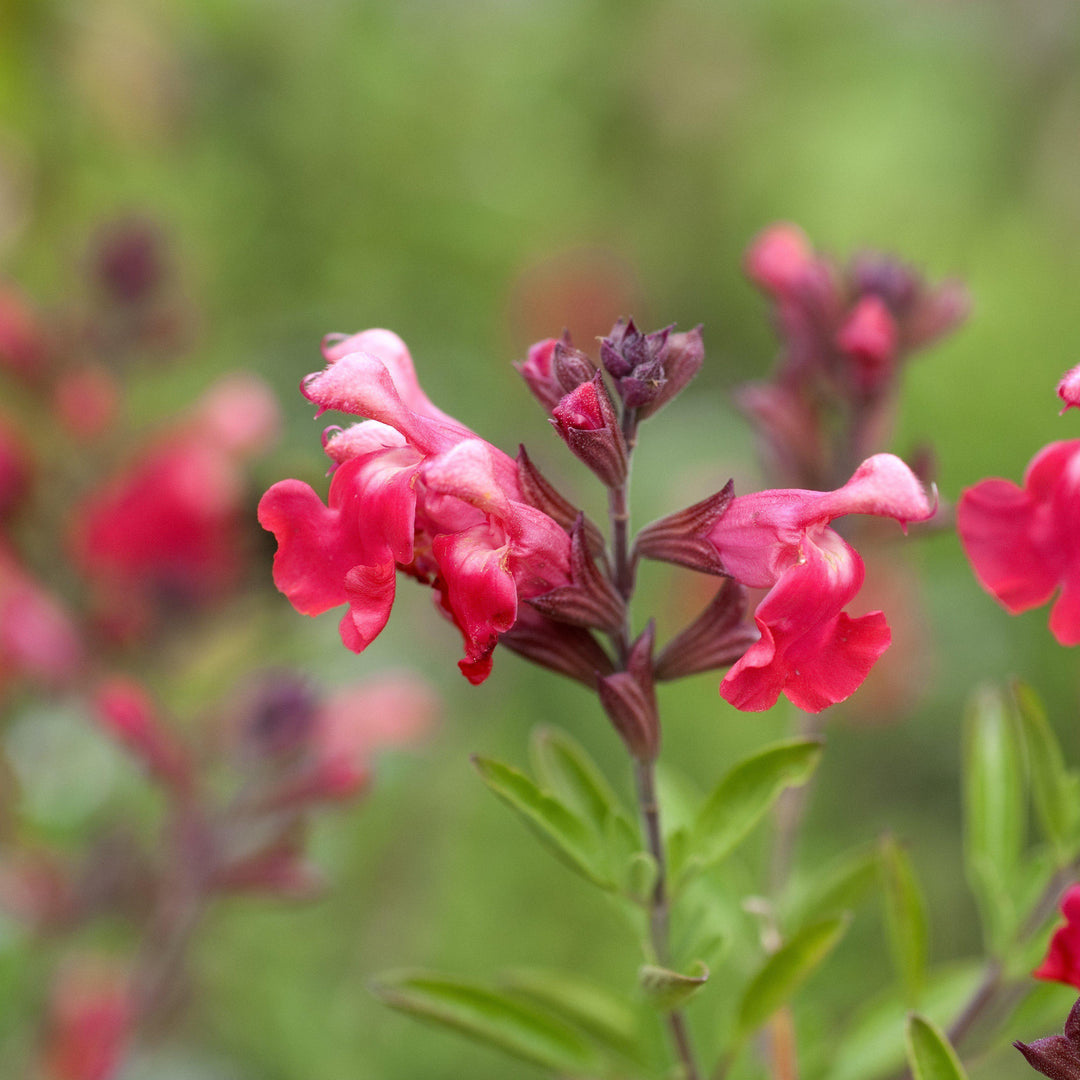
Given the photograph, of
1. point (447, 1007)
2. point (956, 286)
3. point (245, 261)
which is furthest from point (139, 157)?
point (447, 1007)

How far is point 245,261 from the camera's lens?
3.36 m

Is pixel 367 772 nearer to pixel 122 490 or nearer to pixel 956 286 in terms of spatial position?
pixel 122 490

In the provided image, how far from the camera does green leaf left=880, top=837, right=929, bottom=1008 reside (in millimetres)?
799

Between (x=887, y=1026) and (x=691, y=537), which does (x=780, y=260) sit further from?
(x=887, y=1026)

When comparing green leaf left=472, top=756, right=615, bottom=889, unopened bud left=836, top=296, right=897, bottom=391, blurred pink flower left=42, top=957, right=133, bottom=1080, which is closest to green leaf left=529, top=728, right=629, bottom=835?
green leaf left=472, top=756, right=615, bottom=889

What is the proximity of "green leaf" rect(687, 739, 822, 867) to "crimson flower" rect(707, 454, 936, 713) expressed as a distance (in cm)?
8

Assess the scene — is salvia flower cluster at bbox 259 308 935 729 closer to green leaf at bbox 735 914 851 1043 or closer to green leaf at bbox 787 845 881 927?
green leaf at bbox 735 914 851 1043

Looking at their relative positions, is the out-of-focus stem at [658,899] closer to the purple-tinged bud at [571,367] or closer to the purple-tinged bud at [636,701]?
the purple-tinged bud at [636,701]

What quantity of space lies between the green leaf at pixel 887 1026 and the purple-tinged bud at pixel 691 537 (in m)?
0.45

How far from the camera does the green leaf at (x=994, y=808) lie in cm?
84

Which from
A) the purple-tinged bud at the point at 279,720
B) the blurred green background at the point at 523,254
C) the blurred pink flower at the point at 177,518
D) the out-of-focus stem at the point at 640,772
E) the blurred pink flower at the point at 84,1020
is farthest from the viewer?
the blurred green background at the point at 523,254

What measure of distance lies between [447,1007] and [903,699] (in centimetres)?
177

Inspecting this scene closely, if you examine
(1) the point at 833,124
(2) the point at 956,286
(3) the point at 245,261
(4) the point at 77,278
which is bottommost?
(2) the point at 956,286

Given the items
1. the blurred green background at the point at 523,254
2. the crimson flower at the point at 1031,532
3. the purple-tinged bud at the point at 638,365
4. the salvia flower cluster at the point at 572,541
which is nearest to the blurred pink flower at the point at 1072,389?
the crimson flower at the point at 1031,532
